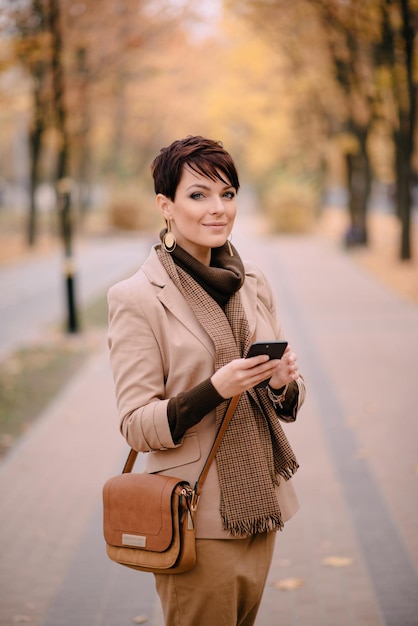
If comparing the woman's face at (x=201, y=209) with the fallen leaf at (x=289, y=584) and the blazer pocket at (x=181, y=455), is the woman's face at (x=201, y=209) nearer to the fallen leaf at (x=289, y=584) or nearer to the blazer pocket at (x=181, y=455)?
the blazer pocket at (x=181, y=455)

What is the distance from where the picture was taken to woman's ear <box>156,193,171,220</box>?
2.54 metres

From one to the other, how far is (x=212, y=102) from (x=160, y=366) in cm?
3545

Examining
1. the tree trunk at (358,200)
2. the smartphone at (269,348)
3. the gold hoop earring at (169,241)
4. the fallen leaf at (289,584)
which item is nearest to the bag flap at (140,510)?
the smartphone at (269,348)

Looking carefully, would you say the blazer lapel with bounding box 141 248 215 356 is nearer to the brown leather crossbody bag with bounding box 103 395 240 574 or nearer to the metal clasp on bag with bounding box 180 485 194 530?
the brown leather crossbody bag with bounding box 103 395 240 574

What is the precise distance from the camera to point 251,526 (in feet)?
8.09

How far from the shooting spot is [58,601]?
4.43 metres

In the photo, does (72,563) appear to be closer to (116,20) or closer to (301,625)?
(301,625)

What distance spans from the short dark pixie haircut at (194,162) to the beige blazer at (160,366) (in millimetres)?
290

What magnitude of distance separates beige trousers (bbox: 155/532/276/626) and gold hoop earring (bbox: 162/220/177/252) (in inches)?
35.3

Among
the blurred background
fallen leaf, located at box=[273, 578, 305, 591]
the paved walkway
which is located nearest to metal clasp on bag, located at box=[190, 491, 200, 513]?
the paved walkway

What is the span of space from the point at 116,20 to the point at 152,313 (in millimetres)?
19683

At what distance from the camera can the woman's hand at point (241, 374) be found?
7.38ft

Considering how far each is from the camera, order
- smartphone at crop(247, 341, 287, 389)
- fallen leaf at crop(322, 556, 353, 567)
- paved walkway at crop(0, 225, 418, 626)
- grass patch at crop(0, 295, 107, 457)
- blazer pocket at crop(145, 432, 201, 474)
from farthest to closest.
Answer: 1. grass patch at crop(0, 295, 107, 457)
2. fallen leaf at crop(322, 556, 353, 567)
3. paved walkway at crop(0, 225, 418, 626)
4. blazer pocket at crop(145, 432, 201, 474)
5. smartphone at crop(247, 341, 287, 389)

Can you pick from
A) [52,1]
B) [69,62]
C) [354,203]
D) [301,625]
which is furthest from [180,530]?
[354,203]
